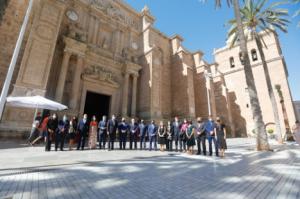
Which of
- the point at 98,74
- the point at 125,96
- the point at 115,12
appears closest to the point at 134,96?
the point at 125,96

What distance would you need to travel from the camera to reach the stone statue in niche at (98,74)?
13227 millimetres

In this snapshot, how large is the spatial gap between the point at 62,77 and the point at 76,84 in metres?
1.08

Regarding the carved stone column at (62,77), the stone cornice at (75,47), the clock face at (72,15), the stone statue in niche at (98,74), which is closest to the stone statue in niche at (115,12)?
the clock face at (72,15)

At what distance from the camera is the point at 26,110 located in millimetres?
8680

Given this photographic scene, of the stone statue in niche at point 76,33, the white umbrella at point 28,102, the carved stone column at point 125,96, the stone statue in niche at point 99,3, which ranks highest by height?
the stone statue in niche at point 99,3

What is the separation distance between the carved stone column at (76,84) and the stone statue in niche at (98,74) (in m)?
0.68

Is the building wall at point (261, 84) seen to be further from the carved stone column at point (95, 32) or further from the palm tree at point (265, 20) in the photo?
the carved stone column at point (95, 32)

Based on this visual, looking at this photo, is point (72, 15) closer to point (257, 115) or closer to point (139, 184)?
point (139, 184)

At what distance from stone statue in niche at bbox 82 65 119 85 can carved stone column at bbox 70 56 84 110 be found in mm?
682

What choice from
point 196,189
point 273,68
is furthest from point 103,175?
point 273,68

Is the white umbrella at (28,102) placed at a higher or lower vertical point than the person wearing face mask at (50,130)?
higher

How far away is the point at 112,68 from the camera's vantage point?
49.9 ft

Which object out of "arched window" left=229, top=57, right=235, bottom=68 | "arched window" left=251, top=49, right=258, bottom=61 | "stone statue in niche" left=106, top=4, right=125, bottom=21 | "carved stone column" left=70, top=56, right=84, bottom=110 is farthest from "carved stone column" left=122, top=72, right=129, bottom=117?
"arched window" left=251, top=49, right=258, bottom=61

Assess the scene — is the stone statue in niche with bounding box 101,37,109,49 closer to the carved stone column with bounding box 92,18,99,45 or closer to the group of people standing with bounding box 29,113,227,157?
the carved stone column with bounding box 92,18,99,45
